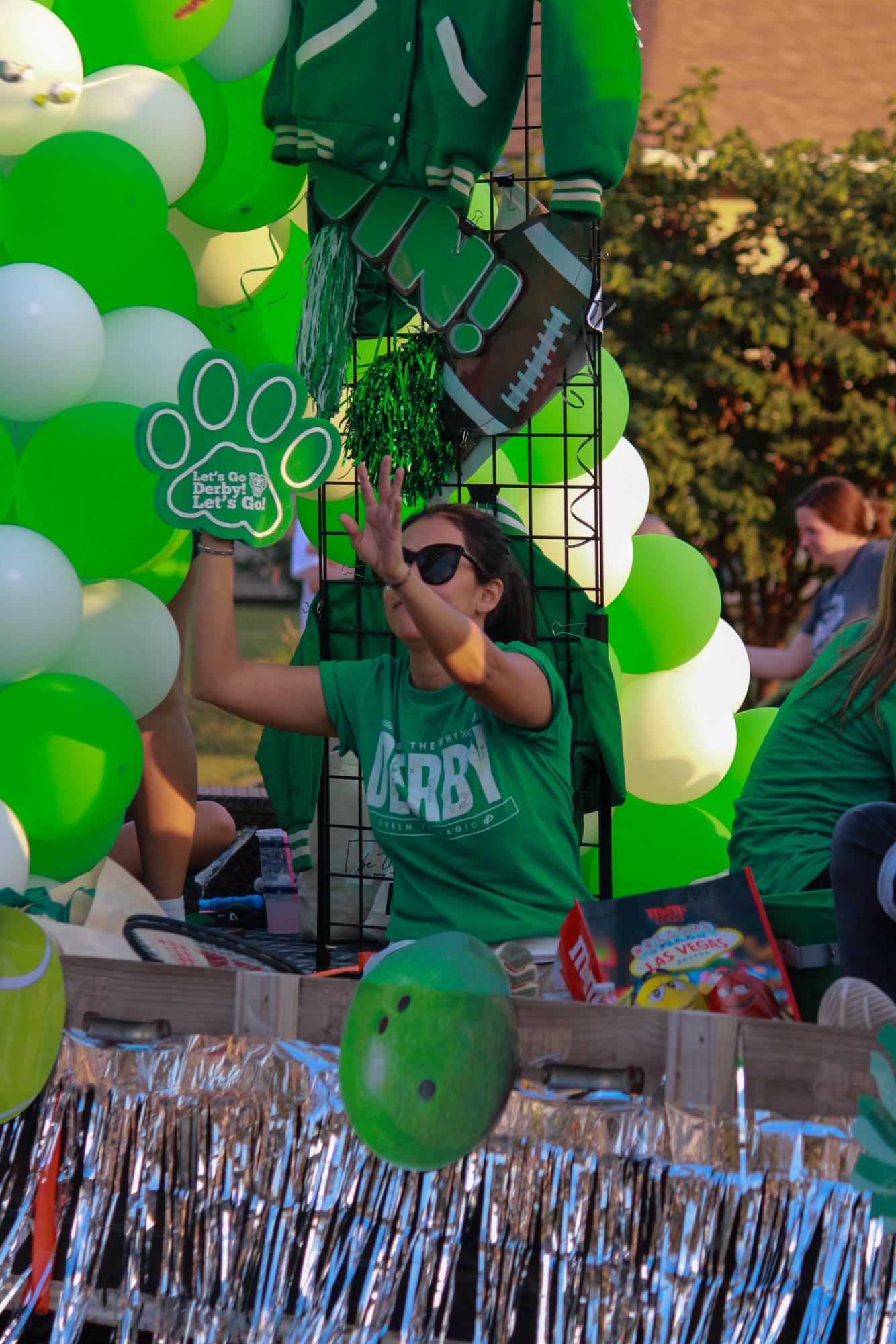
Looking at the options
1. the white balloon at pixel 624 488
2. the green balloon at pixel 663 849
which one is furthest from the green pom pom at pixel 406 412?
the green balloon at pixel 663 849

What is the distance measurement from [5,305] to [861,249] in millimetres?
6575

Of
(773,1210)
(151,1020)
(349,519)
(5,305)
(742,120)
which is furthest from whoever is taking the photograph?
(742,120)

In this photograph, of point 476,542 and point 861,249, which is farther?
point 861,249

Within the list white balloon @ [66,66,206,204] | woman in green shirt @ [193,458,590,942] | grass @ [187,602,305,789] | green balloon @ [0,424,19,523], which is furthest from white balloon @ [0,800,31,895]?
grass @ [187,602,305,789]

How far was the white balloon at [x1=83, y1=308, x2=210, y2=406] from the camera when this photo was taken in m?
2.34

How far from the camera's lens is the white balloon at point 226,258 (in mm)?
2936

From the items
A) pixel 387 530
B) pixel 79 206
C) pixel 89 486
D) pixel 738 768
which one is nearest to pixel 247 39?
pixel 79 206

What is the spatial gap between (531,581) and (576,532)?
0.28 m

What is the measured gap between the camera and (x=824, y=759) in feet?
6.51

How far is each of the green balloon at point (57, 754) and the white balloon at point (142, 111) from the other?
902 millimetres

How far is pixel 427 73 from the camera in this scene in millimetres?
2590

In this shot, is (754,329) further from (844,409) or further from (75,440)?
(75,440)

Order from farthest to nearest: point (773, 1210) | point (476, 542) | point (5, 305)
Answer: point (5, 305) → point (476, 542) → point (773, 1210)

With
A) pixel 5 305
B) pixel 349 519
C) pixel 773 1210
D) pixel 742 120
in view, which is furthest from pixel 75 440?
pixel 742 120
